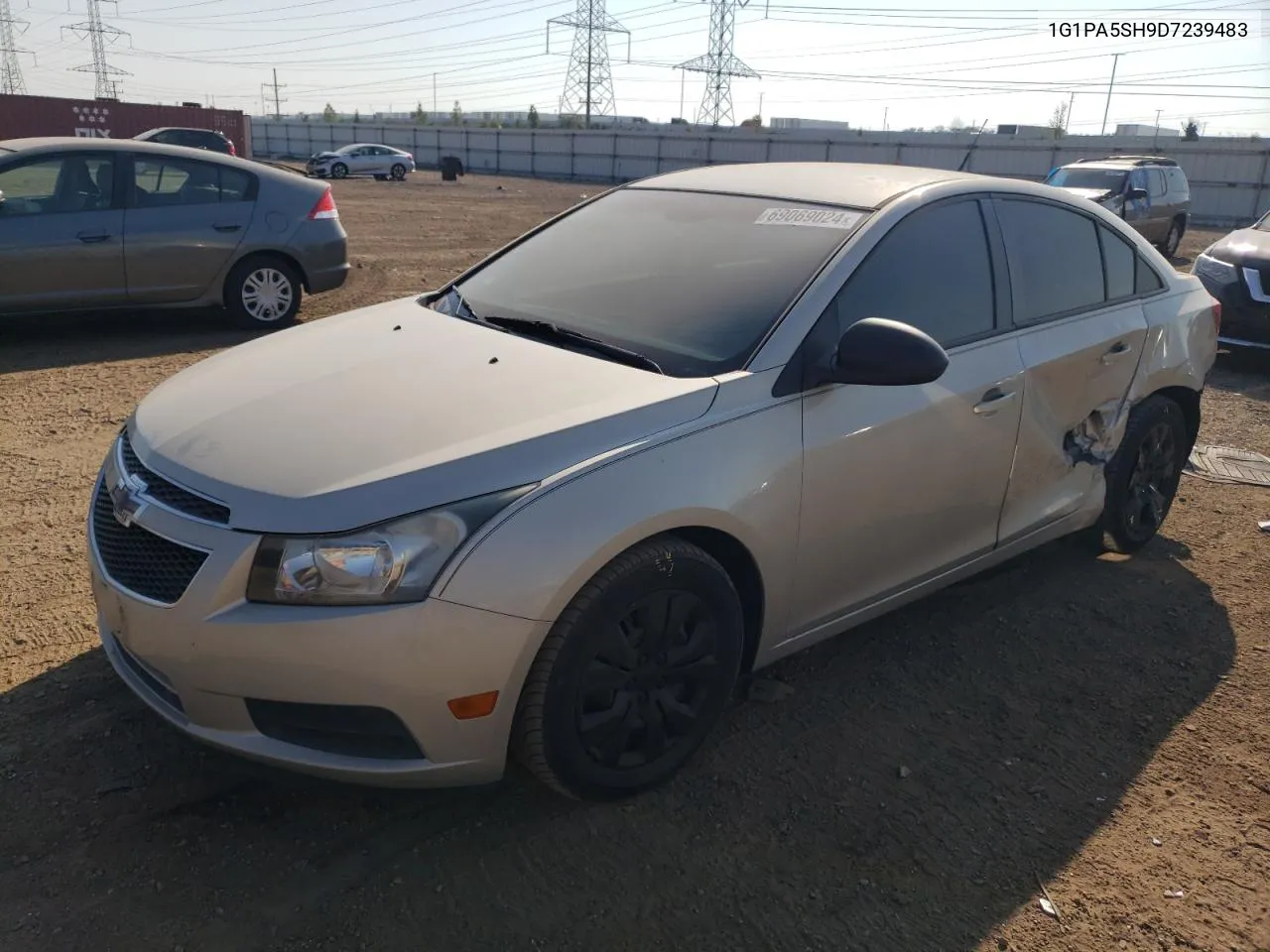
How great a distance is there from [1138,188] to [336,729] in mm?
17821

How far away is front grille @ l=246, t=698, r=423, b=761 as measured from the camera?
2375 mm

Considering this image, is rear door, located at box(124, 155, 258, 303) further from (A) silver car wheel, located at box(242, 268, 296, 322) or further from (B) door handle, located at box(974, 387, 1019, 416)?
(B) door handle, located at box(974, 387, 1019, 416)

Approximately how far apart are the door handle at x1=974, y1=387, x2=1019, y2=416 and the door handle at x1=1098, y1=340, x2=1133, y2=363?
2.51 ft

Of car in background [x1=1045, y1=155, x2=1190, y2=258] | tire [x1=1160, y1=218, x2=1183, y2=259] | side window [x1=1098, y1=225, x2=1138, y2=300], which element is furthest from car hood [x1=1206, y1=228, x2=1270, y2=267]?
tire [x1=1160, y1=218, x2=1183, y2=259]

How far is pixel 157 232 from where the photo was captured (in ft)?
26.1

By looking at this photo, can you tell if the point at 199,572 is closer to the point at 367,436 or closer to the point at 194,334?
the point at 367,436

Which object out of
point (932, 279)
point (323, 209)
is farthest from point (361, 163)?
point (932, 279)

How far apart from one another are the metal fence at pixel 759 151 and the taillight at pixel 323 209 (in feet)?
66.9

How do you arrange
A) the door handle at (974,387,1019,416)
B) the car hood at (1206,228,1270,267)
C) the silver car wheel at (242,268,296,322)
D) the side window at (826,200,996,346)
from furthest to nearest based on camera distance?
1. the car hood at (1206,228,1270,267)
2. the silver car wheel at (242,268,296,322)
3. the door handle at (974,387,1019,416)
4. the side window at (826,200,996,346)

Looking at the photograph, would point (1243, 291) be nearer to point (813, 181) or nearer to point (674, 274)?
point (813, 181)

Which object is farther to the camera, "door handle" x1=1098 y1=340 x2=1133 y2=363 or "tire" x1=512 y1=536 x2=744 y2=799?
"door handle" x1=1098 y1=340 x2=1133 y2=363

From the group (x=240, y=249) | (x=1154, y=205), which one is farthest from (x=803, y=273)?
(x=1154, y=205)

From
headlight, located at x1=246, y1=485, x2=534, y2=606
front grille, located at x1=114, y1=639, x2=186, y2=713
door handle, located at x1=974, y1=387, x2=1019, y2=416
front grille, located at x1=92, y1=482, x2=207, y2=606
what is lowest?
front grille, located at x1=114, y1=639, x2=186, y2=713

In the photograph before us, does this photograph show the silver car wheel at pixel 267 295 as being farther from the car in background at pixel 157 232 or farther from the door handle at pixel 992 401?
the door handle at pixel 992 401
